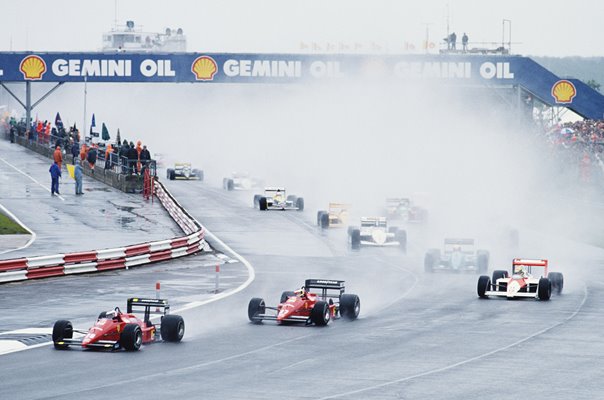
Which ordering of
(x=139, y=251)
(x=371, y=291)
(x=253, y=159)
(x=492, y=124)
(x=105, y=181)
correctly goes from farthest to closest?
(x=253, y=159) < (x=492, y=124) < (x=105, y=181) < (x=139, y=251) < (x=371, y=291)

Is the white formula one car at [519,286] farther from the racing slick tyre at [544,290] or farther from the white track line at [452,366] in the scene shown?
the white track line at [452,366]

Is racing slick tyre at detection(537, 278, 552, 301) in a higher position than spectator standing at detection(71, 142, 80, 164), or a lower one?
lower

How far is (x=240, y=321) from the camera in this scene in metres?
26.9

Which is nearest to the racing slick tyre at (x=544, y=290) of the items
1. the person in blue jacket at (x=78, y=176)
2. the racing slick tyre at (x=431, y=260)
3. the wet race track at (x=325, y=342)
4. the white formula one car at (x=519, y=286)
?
the white formula one car at (x=519, y=286)

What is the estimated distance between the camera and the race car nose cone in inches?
1763

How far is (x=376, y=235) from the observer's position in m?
45.0

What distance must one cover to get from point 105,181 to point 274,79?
12901mm

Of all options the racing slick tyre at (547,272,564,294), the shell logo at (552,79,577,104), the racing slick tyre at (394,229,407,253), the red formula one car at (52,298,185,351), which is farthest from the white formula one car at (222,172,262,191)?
the red formula one car at (52,298,185,351)

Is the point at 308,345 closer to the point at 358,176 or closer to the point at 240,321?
the point at 240,321

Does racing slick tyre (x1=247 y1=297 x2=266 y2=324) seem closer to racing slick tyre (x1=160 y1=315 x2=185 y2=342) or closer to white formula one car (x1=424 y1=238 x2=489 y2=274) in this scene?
racing slick tyre (x1=160 y1=315 x2=185 y2=342)

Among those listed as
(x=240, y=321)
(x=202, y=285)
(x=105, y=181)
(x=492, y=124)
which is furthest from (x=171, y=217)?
(x=492, y=124)

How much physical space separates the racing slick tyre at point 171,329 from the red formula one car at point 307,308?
10.3 feet

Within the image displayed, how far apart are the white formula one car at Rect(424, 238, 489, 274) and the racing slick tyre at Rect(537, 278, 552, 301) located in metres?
6.34

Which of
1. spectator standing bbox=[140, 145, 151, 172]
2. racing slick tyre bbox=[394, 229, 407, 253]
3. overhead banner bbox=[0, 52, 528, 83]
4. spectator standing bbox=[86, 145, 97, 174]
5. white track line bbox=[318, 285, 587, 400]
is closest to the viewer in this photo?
white track line bbox=[318, 285, 587, 400]
